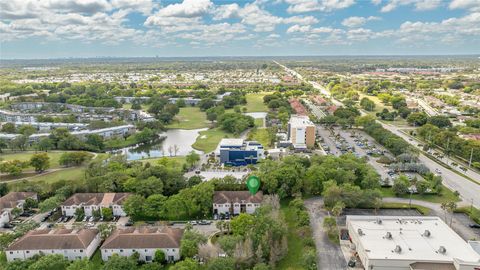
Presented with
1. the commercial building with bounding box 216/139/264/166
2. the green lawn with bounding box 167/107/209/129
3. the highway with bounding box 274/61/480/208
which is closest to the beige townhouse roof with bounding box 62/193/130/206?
A: the commercial building with bounding box 216/139/264/166

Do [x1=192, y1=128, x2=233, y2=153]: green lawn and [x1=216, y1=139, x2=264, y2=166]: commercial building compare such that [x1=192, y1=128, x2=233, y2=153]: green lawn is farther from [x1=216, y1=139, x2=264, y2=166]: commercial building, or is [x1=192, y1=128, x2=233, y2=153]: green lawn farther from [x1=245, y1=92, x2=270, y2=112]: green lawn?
[x1=245, y1=92, x2=270, y2=112]: green lawn

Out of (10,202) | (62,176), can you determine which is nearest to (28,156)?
(62,176)

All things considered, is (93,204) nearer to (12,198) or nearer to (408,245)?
(12,198)

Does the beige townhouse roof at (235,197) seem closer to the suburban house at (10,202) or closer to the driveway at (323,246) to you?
the driveway at (323,246)

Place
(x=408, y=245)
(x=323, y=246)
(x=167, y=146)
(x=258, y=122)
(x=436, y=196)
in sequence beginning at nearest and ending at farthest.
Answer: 1. (x=408, y=245)
2. (x=323, y=246)
3. (x=436, y=196)
4. (x=167, y=146)
5. (x=258, y=122)

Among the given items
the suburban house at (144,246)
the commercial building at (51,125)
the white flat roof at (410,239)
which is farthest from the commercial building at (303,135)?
the commercial building at (51,125)
